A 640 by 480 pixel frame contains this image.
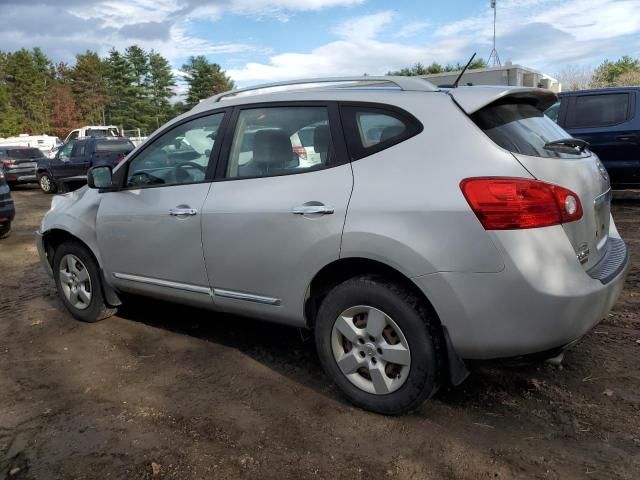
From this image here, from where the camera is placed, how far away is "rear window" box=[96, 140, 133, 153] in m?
15.1


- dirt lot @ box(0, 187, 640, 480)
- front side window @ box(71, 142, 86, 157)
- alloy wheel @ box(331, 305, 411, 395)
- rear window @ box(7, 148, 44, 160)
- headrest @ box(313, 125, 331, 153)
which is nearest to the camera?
dirt lot @ box(0, 187, 640, 480)

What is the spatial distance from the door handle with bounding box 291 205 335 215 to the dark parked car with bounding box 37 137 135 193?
504 inches

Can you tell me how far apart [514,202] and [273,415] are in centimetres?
170

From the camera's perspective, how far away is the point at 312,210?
9.59 ft

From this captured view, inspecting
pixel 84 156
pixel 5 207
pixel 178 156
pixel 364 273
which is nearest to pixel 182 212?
pixel 178 156

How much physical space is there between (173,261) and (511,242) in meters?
2.25

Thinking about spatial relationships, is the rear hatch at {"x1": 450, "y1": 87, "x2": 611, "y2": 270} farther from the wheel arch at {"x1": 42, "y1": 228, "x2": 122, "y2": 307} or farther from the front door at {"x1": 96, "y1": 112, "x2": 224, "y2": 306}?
the wheel arch at {"x1": 42, "y1": 228, "x2": 122, "y2": 307}

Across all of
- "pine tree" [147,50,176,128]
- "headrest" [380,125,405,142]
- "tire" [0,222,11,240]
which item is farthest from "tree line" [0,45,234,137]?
"headrest" [380,125,405,142]

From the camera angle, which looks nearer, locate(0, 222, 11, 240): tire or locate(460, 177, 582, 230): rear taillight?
locate(460, 177, 582, 230): rear taillight

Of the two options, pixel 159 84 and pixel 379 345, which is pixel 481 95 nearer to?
pixel 379 345

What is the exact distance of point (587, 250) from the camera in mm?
2664

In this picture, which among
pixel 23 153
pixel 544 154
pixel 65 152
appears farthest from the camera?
pixel 23 153

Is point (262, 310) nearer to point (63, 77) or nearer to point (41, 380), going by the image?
point (41, 380)

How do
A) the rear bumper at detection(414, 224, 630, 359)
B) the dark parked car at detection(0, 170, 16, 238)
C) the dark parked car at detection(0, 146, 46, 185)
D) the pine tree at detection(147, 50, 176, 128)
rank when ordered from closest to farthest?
1. the rear bumper at detection(414, 224, 630, 359)
2. the dark parked car at detection(0, 170, 16, 238)
3. the dark parked car at detection(0, 146, 46, 185)
4. the pine tree at detection(147, 50, 176, 128)
